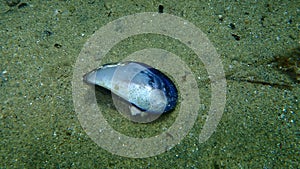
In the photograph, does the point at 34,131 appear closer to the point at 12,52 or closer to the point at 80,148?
the point at 80,148

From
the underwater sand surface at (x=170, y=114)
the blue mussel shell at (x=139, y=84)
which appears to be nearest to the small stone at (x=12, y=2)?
the underwater sand surface at (x=170, y=114)

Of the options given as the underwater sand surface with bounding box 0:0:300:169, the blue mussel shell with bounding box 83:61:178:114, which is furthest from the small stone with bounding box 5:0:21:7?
the blue mussel shell with bounding box 83:61:178:114

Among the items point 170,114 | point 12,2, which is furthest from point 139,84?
point 12,2

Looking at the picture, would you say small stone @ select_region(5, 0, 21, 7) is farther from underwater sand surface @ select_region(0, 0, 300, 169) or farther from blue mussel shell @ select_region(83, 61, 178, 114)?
blue mussel shell @ select_region(83, 61, 178, 114)

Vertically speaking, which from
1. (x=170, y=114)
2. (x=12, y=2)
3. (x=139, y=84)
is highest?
(x=12, y=2)

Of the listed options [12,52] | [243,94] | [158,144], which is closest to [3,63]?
[12,52]

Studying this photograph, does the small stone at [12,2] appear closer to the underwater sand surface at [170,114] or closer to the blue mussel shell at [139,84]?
the underwater sand surface at [170,114]

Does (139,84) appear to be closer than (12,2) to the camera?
Yes

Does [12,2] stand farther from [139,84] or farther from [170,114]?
[170,114]

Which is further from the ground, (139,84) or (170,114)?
(139,84)
